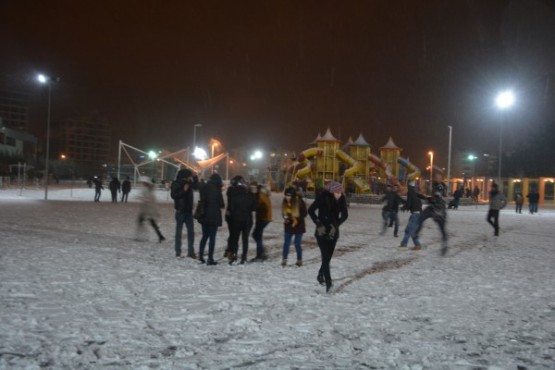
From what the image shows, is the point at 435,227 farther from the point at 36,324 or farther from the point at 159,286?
the point at 36,324

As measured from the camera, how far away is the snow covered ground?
4.92 meters

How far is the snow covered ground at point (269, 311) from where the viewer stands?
4918 millimetres

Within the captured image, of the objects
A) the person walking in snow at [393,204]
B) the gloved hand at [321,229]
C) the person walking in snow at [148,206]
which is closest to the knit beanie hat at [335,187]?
the gloved hand at [321,229]

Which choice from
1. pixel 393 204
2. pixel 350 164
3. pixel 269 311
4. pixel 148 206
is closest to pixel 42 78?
pixel 148 206

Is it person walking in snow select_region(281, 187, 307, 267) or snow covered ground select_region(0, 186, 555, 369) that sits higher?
person walking in snow select_region(281, 187, 307, 267)

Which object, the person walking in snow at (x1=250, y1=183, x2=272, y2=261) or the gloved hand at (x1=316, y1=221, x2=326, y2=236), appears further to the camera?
the person walking in snow at (x1=250, y1=183, x2=272, y2=261)

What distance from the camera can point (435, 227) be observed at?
19.6 m

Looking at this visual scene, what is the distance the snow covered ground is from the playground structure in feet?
118

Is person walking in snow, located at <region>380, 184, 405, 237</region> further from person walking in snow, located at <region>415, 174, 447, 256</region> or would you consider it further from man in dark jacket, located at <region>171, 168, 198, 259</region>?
man in dark jacket, located at <region>171, 168, 198, 259</region>

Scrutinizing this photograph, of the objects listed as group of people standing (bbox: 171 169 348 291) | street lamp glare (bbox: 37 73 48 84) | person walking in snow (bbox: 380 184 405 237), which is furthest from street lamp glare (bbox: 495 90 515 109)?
street lamp glare (bbox: 37 73 48 84)

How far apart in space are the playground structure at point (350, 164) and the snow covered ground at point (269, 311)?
35962mm

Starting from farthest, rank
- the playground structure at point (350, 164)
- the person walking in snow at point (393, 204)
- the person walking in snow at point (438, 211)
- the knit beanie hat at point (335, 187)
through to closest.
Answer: the playground structure at point (350, 164)
the person walking in snow at point (393, 204)
the person walking in snow at point (438, 211)
the knit beanie hat at point (335, 187)

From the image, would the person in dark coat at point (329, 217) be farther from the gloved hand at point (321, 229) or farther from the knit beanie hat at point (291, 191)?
the knit beanie hat at point (291, 191)

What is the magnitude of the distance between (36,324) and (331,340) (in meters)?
3.17
